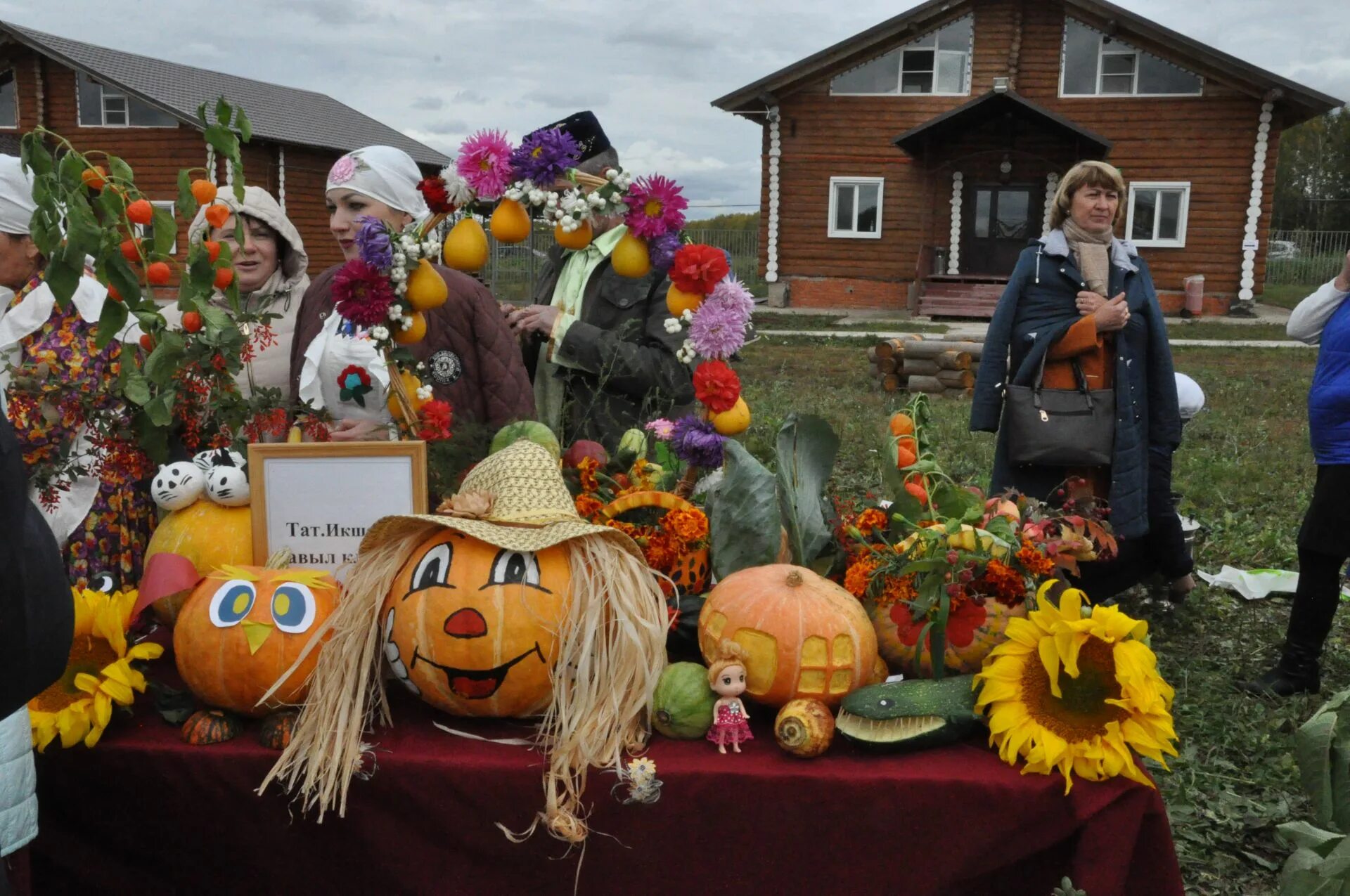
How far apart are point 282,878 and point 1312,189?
55.5 m

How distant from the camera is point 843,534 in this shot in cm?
223

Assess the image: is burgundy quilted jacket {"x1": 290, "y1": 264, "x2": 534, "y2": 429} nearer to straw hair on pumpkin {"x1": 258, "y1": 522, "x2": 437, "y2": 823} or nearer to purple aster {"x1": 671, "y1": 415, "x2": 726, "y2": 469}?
purple aster {"x1": 671, "y1": 415, "x2": 726, "y2": 469}

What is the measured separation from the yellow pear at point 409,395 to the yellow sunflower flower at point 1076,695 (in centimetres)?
123

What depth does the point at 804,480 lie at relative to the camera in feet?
7.59

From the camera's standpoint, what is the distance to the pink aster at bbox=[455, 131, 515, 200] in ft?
7.14

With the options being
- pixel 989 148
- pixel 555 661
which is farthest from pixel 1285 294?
pixel 555 661

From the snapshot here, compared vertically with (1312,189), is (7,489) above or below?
below

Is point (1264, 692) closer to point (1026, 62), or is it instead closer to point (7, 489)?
point (7, 489)

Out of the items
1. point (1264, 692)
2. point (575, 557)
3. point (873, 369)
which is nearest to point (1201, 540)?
point (1264, 692)

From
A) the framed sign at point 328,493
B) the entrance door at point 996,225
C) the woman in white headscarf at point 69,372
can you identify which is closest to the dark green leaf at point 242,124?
the framed sign at point 328,493

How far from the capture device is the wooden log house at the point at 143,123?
2181cm

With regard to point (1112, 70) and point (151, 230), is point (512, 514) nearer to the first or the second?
point (151, 230)

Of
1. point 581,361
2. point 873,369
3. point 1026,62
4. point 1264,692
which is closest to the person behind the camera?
point 581,361

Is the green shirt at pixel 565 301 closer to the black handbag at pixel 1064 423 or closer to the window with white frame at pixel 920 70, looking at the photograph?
the black handbag at pixel 1064 423
